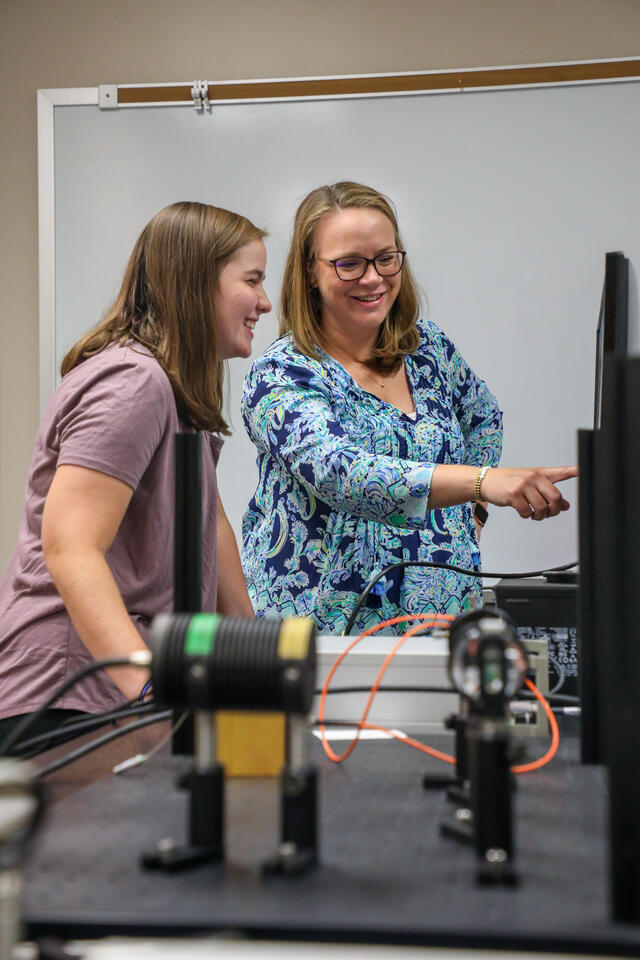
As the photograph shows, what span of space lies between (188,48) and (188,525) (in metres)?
2.31

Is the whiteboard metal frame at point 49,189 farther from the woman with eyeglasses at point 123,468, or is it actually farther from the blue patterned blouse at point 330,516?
the woman with eyeglasses at point 123,468

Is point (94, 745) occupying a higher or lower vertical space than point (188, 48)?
lower

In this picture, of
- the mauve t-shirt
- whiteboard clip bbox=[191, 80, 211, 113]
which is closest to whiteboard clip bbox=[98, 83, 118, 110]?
whiteboard clip bbox=[191, 80, 211, 113]

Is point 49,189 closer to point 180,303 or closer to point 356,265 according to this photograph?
point 356,265

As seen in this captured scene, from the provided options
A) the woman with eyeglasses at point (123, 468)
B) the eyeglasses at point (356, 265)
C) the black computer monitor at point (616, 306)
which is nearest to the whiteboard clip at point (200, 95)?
the eyeglasses at point (356, 265)

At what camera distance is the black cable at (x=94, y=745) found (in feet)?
2.15

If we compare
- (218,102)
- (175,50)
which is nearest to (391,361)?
(218,102)

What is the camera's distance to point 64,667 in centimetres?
99

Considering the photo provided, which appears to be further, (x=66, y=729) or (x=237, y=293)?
(x=237, y=293)

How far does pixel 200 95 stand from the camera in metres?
2.56

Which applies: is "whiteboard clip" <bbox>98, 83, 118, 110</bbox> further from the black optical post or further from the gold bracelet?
the black optical post

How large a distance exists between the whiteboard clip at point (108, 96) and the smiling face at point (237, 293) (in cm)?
160

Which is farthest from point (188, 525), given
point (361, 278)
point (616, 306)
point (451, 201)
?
point (451, 201)

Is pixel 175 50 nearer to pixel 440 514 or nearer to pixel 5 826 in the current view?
pixel 440 514
